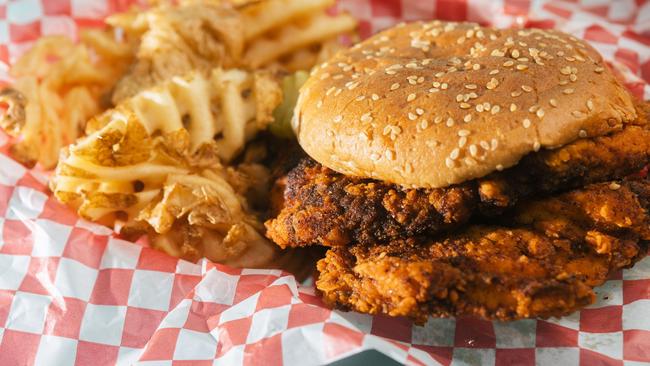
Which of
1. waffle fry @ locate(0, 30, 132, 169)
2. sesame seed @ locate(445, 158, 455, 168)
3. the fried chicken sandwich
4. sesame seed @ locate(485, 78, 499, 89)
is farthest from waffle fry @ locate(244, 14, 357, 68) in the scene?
sesame seed @ locate(445, 158, 455, 168)

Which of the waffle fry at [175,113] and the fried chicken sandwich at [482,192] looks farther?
the waffle fry at [175,113]

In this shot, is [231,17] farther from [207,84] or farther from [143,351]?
[143,351]

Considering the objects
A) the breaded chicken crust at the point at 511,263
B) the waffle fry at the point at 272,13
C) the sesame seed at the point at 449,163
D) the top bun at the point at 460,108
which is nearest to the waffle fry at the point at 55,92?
the waffle fry at the point at 272,13

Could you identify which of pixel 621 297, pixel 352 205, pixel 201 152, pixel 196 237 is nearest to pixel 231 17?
pixel 201 152

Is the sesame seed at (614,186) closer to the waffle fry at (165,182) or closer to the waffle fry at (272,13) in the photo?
the waffle fry at (165,182)

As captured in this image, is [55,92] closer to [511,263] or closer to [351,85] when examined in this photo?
[351,85]

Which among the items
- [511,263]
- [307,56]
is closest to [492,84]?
[511,263]
